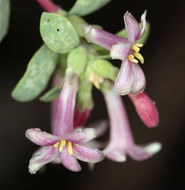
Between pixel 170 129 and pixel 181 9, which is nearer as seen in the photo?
pixel 181 9

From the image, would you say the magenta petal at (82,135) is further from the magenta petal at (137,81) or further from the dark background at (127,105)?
the dark background at (127,105)

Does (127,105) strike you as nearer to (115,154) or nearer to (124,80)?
(115,154)

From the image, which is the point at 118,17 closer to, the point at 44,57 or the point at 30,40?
the point at 30,40

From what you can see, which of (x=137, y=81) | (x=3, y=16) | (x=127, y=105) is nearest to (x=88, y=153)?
(x=137, y=81)

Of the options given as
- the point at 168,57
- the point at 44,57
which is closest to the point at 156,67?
the point at 168,57

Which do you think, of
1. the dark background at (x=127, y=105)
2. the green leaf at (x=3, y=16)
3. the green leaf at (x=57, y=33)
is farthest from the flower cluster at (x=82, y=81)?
the dark background at (x=127, y=105)

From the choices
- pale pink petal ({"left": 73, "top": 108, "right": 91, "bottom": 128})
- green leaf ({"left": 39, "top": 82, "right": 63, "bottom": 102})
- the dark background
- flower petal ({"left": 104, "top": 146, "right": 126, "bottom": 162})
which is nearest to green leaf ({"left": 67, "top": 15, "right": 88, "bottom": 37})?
green leaf ({"left": 39, "top": 82, "right": 63, "bottom": 102})

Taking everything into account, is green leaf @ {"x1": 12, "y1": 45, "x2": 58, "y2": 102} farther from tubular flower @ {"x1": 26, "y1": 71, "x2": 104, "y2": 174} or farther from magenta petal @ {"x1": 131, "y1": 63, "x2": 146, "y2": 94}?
magenta petal @ {"x1": 131, "y1": 63, "x2": 146, "y2": 94}
